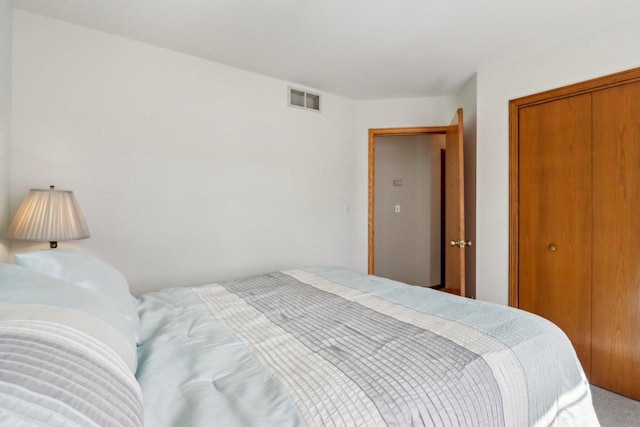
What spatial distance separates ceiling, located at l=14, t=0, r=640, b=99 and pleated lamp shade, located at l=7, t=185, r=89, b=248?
1.18 metres

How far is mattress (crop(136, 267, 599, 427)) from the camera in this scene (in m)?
0.75

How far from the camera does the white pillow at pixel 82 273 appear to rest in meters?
1.03

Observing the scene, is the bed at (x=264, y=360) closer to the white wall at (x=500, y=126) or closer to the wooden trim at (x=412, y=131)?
the white wall at (x=500, y=126)

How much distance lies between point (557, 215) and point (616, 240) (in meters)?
0.37

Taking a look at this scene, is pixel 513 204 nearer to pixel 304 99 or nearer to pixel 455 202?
pixel 455 202

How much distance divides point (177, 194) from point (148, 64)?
3.24 feet

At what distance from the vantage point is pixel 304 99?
319 cm

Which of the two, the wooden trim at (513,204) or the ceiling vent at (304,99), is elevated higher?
the ceiling vent at (304,99)

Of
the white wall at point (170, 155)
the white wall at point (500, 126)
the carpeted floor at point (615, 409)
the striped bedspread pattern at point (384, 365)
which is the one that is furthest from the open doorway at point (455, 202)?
the striped bedspread pattern at point (384, 365)

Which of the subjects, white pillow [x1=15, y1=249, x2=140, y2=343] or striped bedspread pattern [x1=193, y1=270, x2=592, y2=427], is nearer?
striped bedspread pattern [x1=193, y1=270, x2=592, y2=427]

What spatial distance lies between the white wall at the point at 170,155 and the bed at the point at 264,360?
1.02m

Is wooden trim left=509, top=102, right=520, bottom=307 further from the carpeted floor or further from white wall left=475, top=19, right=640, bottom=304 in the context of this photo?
the carpeted floor

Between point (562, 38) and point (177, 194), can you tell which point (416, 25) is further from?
point (177, 194)

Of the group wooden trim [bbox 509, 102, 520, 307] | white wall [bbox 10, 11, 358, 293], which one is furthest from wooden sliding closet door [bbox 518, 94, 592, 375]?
white wall [bbox 10, 11, 358, 293]
